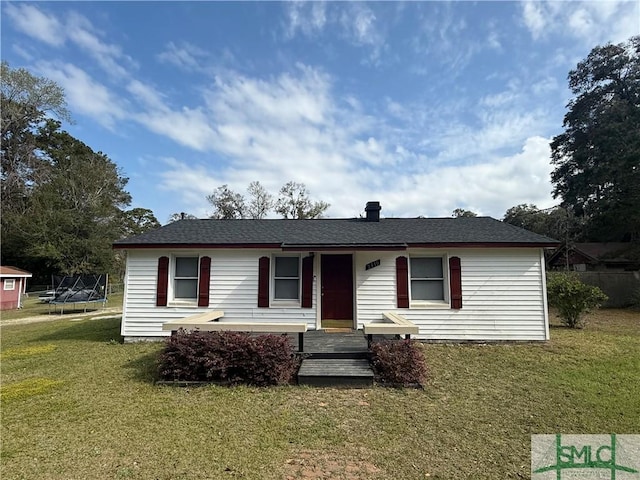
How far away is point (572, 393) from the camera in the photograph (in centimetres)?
537

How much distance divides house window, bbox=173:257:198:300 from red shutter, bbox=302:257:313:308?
9.94ft

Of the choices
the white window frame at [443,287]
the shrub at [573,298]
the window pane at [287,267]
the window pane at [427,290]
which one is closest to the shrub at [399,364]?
the white window frame at [443,287]

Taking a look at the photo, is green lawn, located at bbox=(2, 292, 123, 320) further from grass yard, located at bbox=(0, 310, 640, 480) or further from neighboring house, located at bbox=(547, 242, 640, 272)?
neighboring house, located at bbox=(547, 242, 640, 272)

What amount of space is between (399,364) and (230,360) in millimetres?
2955

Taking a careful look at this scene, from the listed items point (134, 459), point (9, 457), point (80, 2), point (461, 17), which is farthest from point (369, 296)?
point (80, 2)

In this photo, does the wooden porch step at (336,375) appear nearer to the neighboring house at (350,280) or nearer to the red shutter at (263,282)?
the neighboring house at (350,280)

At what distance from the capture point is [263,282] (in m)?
9.14

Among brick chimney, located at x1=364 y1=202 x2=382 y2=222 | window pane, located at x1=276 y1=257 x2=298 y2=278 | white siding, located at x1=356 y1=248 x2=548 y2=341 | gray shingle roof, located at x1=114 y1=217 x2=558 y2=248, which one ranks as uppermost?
brick chimney, located at x1=364 y1=202 x2=382 y2=222

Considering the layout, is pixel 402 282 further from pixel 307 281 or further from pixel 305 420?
pixel 305 420

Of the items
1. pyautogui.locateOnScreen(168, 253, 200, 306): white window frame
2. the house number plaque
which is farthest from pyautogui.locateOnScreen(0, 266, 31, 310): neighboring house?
the house number plaque

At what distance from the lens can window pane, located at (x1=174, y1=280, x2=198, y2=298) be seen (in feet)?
30.8

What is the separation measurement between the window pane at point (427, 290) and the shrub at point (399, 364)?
3.19 m

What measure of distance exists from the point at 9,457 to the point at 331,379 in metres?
4.11

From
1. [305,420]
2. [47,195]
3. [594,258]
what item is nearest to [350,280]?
[305,420]
